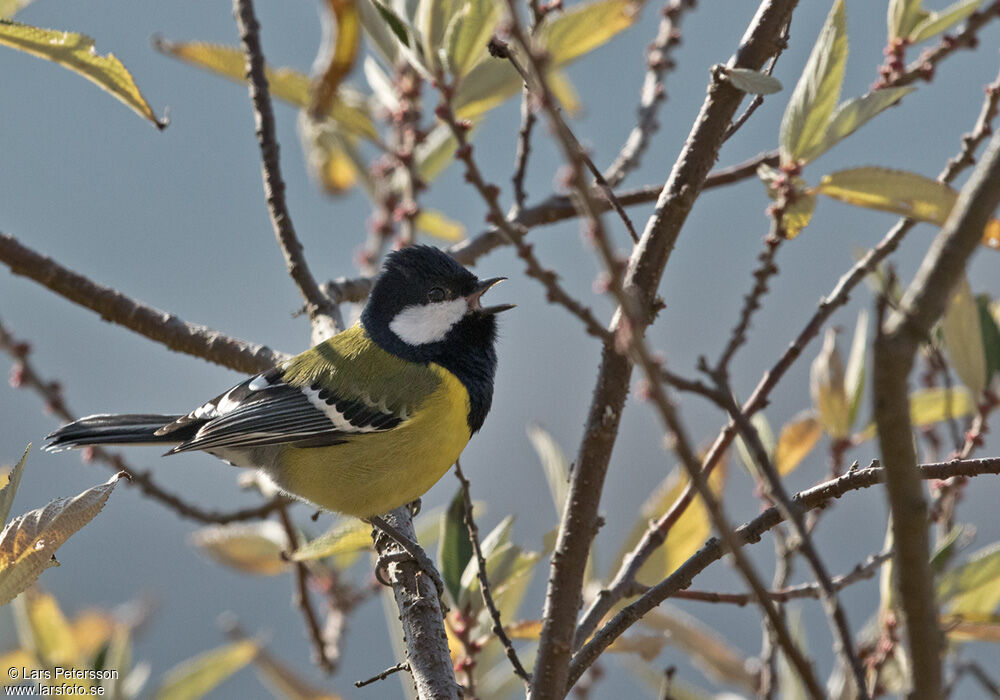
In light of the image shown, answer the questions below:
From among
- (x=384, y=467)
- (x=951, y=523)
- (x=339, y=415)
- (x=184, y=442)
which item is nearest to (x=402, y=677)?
(x=384, y=467)

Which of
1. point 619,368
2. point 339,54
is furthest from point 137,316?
point 619,368

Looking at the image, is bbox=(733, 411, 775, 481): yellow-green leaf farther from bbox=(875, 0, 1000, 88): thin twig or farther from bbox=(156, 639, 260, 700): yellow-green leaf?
bbox=(156, 639, 260, 700): yellow-green leaf

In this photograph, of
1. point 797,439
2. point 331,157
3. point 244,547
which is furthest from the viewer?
point 331,157

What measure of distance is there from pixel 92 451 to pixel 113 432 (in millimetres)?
176

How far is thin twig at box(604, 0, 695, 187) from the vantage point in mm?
2350

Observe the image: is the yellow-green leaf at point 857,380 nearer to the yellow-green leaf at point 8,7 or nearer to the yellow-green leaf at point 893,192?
the yellow-green leaf at point 893,192

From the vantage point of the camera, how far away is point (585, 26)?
2.27 metres

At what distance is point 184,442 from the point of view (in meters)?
2.35

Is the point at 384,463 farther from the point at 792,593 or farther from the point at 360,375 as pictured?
the point at 792,593

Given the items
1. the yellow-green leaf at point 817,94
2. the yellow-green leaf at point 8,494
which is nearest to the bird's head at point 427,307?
the yellow-green leaf at point 817,94

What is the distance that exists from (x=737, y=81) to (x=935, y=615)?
791 millimetres

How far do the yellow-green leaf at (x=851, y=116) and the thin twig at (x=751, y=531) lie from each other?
547mm

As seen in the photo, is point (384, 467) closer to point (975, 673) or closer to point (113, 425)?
point (113, 425)

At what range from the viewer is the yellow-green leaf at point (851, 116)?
142cm
